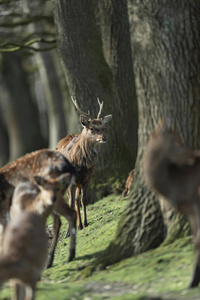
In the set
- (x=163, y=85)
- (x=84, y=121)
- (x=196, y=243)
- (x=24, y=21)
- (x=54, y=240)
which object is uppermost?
(x=24, y=21)

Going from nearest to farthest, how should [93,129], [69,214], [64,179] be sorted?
[64,179], [69,214], [93,129]

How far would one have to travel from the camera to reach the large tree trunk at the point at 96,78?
13438mm

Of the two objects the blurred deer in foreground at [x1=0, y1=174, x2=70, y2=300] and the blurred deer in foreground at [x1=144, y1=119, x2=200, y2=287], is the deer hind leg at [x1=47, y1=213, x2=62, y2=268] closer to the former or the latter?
the blurred deer in foreground at [x1=0, y1=174, x2=70, y2=300]

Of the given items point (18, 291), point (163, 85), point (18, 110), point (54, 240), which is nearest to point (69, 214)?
point (54, 240)

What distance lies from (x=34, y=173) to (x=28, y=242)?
7.84 feet

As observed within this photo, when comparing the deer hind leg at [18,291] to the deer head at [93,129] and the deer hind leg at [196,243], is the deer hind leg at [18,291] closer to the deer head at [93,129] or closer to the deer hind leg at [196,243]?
the deer hind leg at [196,243]

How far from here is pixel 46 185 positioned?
7.84m

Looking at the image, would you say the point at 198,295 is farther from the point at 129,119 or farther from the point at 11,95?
the point at 11,95

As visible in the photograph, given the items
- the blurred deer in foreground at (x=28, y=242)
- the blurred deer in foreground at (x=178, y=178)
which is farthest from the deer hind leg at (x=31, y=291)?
the blurred deer in foreground at (x=178, y=178)

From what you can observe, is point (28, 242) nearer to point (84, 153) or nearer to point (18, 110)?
point (84, 153)

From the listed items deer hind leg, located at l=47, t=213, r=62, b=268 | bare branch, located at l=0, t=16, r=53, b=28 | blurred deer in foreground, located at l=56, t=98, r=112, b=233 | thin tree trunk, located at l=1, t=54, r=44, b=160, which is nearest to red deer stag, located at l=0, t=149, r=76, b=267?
deer hind leg, located at l=47, t=213, r=62, b=268

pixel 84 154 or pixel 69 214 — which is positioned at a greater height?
pixel 84 154

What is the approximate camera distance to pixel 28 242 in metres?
6.68

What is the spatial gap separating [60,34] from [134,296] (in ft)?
26.7
